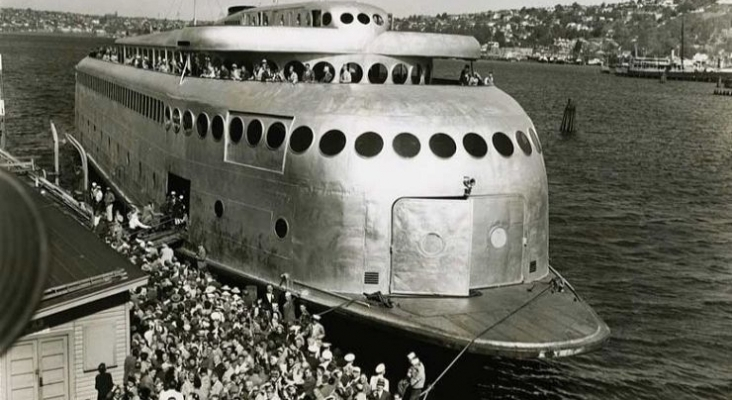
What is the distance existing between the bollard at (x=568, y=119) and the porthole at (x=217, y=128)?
77.3 meters

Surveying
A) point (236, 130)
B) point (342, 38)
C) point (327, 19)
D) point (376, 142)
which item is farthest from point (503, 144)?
point (236, 130)

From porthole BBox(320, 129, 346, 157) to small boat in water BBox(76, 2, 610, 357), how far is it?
0.03 m

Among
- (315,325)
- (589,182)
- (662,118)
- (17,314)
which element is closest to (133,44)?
(315,325)

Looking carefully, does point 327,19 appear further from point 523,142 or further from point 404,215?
point 404,215

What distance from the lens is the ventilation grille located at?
2331cm

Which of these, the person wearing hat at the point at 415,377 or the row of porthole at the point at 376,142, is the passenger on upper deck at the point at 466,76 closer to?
the row of porthole at the point at 376,142

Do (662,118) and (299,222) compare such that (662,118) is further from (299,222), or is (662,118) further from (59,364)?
(59,364)

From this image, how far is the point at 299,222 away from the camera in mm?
24109

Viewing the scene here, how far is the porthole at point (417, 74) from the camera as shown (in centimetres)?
2869

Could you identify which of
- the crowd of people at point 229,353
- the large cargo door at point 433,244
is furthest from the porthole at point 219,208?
the large cargo door at point 433,244

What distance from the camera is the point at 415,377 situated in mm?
19672

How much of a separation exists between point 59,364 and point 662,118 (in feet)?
374

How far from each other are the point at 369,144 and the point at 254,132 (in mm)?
4468

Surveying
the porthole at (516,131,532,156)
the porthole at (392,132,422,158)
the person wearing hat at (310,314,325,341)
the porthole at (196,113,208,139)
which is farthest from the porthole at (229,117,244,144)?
the porthole at (516,131,532,156)
